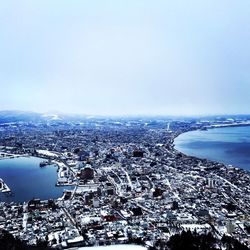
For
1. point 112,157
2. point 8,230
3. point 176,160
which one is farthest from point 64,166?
point 8,230

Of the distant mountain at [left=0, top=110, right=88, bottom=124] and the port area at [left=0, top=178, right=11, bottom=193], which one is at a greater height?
the port area at [left=0, top=178, right=11, bottom=193]

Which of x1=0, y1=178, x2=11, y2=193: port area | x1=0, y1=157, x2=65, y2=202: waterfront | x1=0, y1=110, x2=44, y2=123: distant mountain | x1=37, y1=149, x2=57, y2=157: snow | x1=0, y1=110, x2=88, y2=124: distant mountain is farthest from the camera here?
x1=0, y1=110, x2=44, y2=123: distant mountain

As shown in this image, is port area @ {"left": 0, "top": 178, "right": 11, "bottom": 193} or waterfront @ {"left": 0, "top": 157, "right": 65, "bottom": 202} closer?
waterfront @ {"left": 0, "top": 157, "right": 65, "bottom": 202}

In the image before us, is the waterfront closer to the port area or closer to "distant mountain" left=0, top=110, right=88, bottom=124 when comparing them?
the port area

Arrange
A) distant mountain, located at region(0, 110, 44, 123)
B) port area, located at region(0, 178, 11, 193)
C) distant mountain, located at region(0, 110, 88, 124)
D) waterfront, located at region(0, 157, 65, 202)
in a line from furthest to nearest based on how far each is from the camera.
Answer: distant mountain, located at region(0, 110, 44, 123) < distant mountain, located at region(0, 110, 88, 124) < port area, located at region(0, 178, 11, 193) < waterfront, located at region(0, 157, 65, 202)

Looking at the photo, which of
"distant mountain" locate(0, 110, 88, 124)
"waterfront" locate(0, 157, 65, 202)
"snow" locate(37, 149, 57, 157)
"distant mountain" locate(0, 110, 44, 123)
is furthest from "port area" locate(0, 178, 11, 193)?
"distant mountain" locate(0, 110, 44, 123)

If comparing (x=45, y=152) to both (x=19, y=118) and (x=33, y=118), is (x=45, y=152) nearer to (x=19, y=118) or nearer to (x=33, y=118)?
(x=19, y=118)

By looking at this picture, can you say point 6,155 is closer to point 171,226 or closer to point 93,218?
point 93,218

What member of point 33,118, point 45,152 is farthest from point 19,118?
point 45,152
